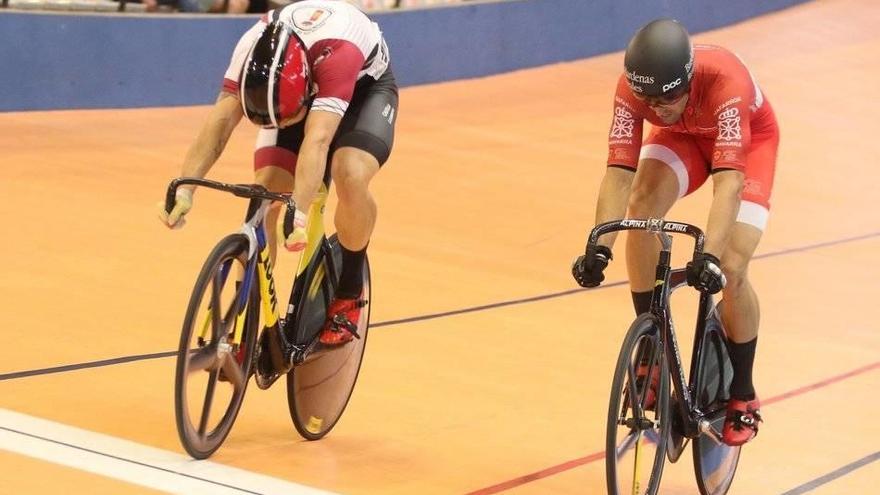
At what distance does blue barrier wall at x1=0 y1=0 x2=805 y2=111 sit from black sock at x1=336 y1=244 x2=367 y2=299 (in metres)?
6.61

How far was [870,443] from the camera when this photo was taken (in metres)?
6.13

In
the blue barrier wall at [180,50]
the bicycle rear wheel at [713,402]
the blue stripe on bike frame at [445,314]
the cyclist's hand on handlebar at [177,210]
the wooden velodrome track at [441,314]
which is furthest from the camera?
the blue barrier wall at [180,50]

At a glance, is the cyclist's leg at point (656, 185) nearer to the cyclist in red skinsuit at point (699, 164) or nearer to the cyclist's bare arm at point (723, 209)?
the cyclist in red skinsuit at point (699, 164)

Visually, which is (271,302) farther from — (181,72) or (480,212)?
(181,72)

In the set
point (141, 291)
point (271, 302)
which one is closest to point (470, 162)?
point (141, 291)

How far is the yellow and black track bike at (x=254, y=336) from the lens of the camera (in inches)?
188

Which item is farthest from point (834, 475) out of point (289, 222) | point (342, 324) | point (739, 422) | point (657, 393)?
point (289, 222)

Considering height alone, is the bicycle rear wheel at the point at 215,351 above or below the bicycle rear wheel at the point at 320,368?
above

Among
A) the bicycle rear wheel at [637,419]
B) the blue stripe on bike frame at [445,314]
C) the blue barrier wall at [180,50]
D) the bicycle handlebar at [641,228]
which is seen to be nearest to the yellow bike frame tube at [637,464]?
the bicycle rear wheel at [637,419]

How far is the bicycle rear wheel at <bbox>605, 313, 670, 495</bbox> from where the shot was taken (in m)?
4.44

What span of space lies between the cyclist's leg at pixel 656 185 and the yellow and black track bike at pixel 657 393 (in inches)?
11.0

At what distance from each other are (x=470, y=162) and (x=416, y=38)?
2.90m

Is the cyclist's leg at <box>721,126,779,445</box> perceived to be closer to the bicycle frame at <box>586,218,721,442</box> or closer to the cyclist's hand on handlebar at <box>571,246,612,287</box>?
the bicycle frame at <box>586,218,721,442</box>

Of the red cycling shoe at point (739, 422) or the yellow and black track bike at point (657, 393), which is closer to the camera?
the yellow and black track bike at point (657, 393)
